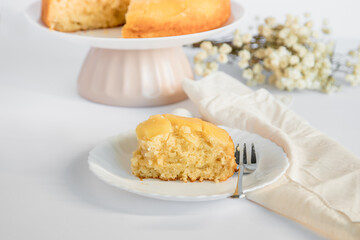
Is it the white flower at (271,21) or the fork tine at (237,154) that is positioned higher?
the white flower at (271,21)

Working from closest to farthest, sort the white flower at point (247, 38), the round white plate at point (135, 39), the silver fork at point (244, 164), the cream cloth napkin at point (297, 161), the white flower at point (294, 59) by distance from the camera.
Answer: the cream cloth napkin at point (297, 161) → the silver fork at point (244, 164) → the round white plate at point (135, 39) → the white flower at point (294, 59) → the white flower at point (247, 38)

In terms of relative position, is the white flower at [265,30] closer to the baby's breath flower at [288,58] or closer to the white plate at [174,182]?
the baby's breath flower at [288,58]

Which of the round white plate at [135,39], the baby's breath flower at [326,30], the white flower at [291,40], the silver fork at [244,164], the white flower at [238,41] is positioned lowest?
the silver fork at [244,164]

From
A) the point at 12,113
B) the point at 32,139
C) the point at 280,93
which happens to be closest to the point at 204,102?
the point at 280,93

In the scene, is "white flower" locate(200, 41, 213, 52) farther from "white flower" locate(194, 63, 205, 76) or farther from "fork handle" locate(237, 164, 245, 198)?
"fork handle" locate(237, 164, 245, 198)

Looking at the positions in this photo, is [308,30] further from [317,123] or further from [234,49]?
[317,123]

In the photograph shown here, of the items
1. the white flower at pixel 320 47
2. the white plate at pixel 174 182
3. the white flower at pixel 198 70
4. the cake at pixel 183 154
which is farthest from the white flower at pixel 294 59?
the cake at pixel 183 154
